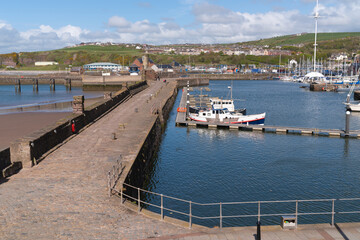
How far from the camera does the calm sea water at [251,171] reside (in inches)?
840

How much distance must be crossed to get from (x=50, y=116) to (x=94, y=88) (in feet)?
205

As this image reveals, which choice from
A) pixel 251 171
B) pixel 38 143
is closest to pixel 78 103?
A: pixel 38 143

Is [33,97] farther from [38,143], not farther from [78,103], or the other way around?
[38,143]

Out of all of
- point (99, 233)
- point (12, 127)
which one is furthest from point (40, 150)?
point (12, 127)

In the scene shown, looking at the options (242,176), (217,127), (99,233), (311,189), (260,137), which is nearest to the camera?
(99,233)

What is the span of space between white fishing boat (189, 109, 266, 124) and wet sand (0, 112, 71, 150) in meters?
19.6

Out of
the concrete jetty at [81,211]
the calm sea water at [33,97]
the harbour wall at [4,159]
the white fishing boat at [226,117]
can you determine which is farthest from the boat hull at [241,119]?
the calm sea water at [33,97]

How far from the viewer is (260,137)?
40.7 meters

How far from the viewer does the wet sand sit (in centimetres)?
3689

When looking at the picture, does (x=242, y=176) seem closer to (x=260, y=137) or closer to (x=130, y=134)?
(x=130, y=134)

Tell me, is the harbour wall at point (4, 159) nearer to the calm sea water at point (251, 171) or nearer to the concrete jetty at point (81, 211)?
the concrete jetty at point (81, 211)

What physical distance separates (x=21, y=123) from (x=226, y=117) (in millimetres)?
26747

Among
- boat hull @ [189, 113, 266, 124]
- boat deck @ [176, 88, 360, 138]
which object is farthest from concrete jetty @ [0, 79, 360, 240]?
boat hull @ [189, 113, 266, 124]

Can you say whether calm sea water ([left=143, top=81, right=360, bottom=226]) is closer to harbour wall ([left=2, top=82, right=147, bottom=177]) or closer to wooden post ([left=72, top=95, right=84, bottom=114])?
harbour wall ([left=2, top=82, right=147, bottom=177])
